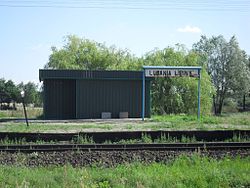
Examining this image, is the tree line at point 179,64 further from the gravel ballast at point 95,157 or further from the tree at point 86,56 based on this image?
the gravel ballast at point 95,157

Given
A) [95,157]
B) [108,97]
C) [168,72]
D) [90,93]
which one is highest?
[168,72]

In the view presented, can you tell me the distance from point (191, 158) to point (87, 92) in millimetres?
20505

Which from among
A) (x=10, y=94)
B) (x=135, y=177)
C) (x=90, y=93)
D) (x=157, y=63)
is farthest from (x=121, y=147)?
(x=10, y=94)

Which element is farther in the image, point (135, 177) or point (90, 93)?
point (90, 93)

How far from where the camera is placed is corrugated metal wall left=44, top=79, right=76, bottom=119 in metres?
31.8

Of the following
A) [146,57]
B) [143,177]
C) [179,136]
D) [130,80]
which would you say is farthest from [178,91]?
[143,177]

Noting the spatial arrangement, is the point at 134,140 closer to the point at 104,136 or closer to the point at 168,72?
the point at 104,136

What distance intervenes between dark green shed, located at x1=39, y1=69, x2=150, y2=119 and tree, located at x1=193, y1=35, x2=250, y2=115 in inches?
1764

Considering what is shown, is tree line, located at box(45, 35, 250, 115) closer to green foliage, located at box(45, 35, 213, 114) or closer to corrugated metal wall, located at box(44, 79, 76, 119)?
green foliage, located at box(45, 35, 213, 114)

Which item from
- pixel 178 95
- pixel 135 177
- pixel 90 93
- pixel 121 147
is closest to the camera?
pixel 135 177

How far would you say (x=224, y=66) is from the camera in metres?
79.9

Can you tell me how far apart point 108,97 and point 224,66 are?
52.5 m

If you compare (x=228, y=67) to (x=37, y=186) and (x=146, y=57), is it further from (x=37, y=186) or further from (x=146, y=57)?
(x=37, y=186)

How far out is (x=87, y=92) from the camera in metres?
31.6
